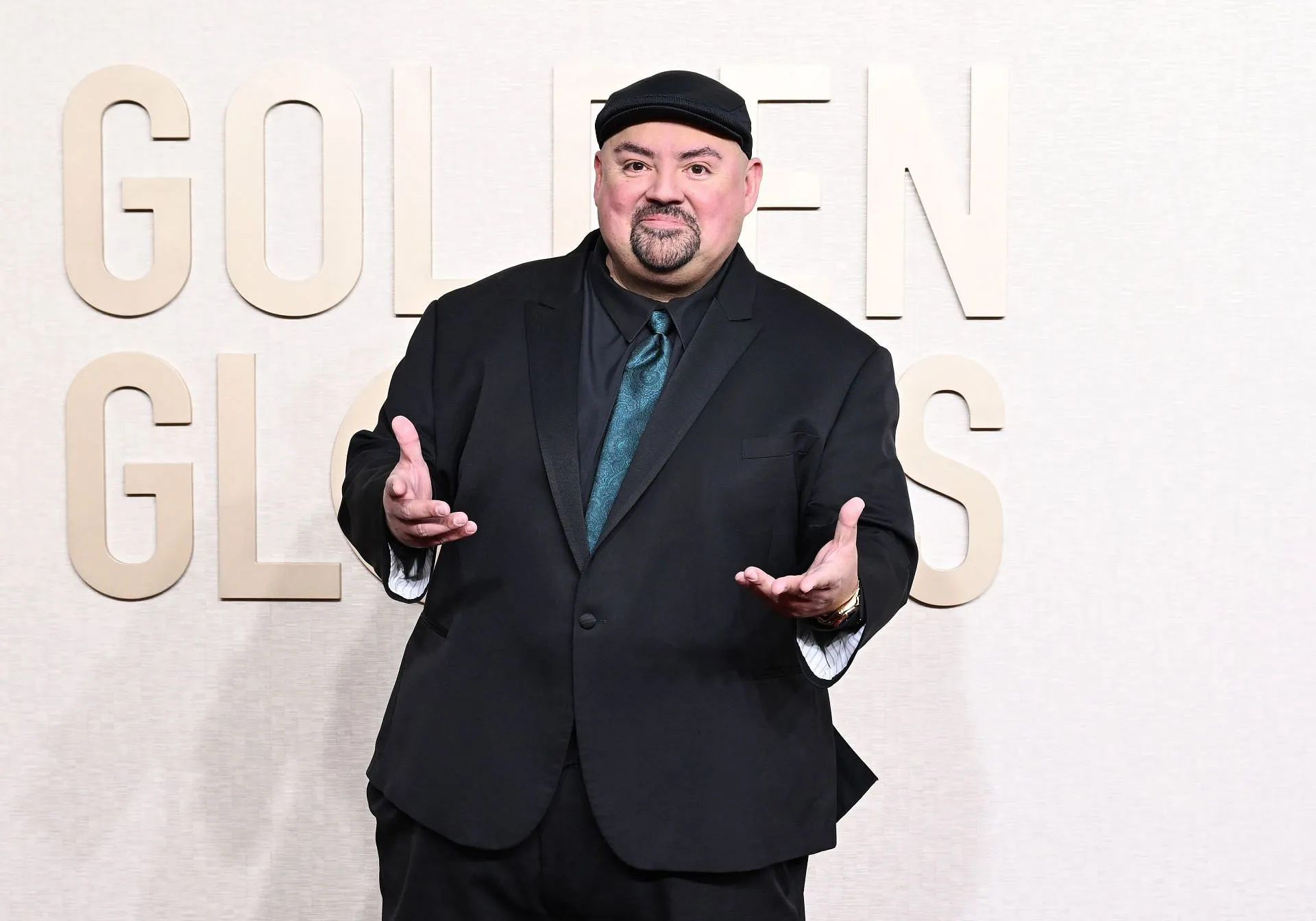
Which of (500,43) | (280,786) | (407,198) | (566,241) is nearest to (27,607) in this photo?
(280,786)

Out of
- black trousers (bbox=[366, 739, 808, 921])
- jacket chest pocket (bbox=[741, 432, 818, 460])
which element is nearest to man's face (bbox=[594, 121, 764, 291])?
jacket chest pocket (bbox=[741, 432, 818, 460])

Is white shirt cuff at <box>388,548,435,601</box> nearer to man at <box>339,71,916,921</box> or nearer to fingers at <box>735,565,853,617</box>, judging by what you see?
man at <box>339,71,916,921</box>

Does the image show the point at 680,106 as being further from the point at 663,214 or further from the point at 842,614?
the point at 842,614

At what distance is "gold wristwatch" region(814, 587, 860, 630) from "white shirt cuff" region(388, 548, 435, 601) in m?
0.48

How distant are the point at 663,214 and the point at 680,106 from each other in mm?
135

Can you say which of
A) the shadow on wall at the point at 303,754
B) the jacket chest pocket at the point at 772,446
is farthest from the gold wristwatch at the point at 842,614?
the shadow on wall at the point at 303,754

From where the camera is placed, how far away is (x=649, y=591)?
4.97ft

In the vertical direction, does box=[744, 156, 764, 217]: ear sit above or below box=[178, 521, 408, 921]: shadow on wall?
above

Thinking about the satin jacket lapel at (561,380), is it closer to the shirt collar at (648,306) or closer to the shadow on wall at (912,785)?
the shirt collar at (648,306)

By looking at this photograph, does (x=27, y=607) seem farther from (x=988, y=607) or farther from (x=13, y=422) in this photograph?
(x=988, y=607)

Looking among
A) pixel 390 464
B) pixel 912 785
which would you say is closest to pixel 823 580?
pixel 390 464

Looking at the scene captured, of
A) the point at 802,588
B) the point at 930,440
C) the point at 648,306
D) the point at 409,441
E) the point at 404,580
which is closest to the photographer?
the point at 802,588

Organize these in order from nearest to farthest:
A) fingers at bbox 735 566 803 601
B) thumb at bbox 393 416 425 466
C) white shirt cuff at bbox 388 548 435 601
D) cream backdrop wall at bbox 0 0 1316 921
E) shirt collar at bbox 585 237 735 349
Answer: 1. fingers at bbox 735 566 803 601
2. thumb at bbox 393 416 425 466
3. white shirt cuff at bbox 388 548 435 601
4. shirt collar at bbox 585 237 735 349
5. cream backdrop wall at bbox 0 0 1316 921

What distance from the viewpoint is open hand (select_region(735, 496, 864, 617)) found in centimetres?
133
